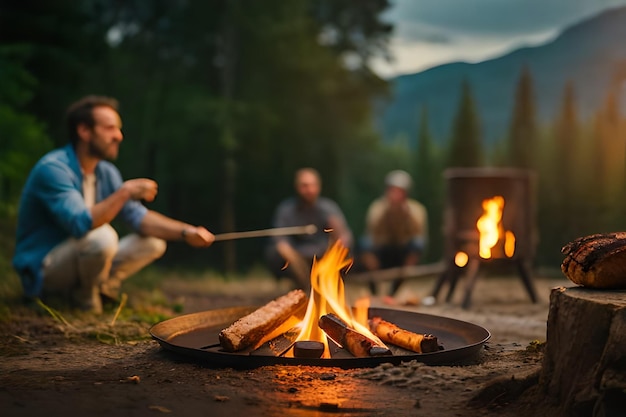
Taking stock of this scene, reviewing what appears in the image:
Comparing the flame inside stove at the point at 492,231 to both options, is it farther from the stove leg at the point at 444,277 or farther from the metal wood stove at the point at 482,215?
the stove leg at the point at 444,277

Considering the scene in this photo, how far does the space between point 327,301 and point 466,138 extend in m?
8.11

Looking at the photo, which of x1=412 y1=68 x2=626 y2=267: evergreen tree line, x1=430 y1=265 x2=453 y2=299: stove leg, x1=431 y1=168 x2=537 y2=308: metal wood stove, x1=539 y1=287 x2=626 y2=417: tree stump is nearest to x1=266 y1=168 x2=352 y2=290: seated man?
x1=430 y1=265 x2=453 y2=299: stove leg

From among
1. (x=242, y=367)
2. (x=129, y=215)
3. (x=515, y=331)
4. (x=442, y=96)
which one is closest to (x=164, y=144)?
(x=442, y=96)

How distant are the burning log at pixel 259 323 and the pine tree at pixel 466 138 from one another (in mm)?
7998

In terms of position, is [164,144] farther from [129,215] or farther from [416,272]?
[129,215]

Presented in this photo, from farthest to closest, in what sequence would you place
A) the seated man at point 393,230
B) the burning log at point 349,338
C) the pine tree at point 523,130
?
the pine tree at point 523,130 < the seated man at point 393,230 < the burning log at point 349,338

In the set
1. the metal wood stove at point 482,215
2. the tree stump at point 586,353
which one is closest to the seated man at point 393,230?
the metal wood stove at point 482,215

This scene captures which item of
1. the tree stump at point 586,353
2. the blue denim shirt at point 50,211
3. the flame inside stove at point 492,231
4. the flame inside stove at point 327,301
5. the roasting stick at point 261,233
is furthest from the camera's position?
the flame inside stove at point 492,231

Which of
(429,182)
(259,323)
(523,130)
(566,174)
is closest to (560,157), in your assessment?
(566,174)

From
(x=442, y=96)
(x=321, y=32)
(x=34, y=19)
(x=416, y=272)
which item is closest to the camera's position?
(x=416, y=272)

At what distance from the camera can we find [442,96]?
11773mm

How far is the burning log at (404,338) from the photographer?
365 cm

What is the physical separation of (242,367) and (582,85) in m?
7.96

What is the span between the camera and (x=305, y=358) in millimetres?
3426
